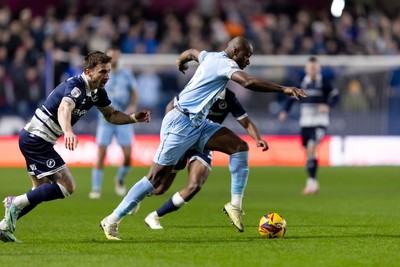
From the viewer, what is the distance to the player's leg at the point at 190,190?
1211 centimetres

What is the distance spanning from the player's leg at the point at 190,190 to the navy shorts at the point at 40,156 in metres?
2.02

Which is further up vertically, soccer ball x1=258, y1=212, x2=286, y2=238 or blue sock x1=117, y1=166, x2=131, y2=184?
soccer ball x1=258, y1=212, x2=286, y2=238

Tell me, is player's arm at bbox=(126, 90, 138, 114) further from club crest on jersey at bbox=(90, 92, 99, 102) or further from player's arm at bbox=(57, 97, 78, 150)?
player's arm at bbox=(57, 97, 78, 150)

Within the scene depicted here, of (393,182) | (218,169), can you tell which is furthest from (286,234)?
(218,169)

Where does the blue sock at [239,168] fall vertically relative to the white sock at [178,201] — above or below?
above

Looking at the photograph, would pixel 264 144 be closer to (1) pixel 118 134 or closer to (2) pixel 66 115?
(2) pixel 66 115

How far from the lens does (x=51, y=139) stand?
34.7ft

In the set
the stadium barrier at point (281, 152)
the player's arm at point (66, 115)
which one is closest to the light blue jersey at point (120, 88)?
the player's arm at point (66, 115)

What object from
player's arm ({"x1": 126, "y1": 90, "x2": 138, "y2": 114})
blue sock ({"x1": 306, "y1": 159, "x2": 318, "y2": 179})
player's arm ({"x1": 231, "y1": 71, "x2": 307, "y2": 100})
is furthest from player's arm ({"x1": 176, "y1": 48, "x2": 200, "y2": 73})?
blue sock ({"x1": 306, "y1": 159, "x2": 318, "y2": 179})

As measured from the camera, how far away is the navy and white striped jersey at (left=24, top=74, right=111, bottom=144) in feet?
33.9

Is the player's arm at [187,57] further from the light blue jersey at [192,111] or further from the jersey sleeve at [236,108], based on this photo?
the jersey sleeve at [236,108]

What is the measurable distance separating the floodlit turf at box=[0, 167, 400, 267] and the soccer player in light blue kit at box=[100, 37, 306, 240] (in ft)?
1.39

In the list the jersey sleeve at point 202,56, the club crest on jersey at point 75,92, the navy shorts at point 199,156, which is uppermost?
the jersey sleeve at point 202,56

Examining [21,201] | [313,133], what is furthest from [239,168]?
[313,133]
